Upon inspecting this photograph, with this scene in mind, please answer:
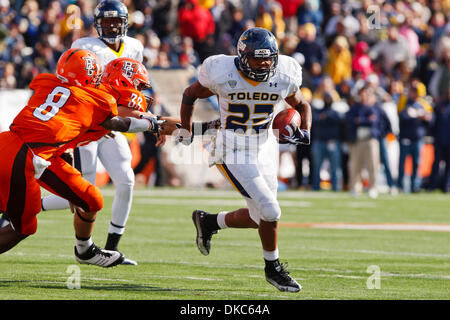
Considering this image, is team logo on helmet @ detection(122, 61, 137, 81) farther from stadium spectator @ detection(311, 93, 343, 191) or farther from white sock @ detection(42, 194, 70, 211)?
stadium spectator @ detection(311, 93, 343, 191)

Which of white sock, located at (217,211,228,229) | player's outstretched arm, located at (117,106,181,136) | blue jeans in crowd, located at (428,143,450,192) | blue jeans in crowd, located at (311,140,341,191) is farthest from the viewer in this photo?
blue jeans in crowd, located at (428,143,450,192)

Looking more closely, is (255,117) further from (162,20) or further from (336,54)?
(162,20)

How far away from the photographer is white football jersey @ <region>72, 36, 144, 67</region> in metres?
7.44

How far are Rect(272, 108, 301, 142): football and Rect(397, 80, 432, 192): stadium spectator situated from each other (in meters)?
9.46

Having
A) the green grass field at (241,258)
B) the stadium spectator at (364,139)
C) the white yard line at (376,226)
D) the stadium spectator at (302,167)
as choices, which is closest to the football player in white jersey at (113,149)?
the green grass field at (241,258)

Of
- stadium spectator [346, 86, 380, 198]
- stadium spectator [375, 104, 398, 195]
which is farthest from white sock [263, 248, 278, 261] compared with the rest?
stadium spectator [375, 104, 398, 195]

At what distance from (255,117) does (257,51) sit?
0.49 meters

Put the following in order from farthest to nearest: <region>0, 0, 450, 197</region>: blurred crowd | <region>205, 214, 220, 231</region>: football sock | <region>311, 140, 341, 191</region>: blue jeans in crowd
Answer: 1. <region>311, 140, 341, 191</region>: blue jeans in crowd
2. <region>0, 0, 450, 197</region>: blurred crowd
3. <region>205, 214, 220, 231</region>: football sock

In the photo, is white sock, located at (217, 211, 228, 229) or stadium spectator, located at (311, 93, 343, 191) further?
stadium spectator, located at (311, 93, 343, 191)

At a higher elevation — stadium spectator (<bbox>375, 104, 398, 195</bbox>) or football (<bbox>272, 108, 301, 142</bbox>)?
football (<bbox>272, 108, 301, 142</bbox>)

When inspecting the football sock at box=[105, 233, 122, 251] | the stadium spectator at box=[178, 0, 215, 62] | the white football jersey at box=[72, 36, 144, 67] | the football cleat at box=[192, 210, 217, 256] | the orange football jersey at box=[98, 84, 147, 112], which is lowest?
the football sock at box=[105, 233, 122, 251]

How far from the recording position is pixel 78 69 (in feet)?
20.6

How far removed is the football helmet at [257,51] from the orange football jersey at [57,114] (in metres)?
0.88

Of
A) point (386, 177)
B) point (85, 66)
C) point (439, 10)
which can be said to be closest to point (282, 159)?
point (386, 177)
